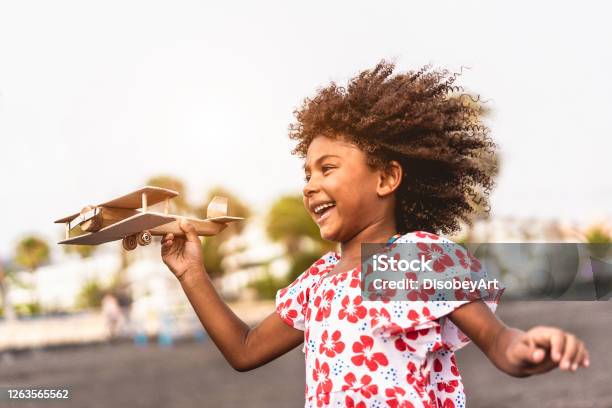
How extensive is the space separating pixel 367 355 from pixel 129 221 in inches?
30.6

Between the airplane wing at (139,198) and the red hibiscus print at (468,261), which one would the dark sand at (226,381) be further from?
the airplane wing at (139,198)

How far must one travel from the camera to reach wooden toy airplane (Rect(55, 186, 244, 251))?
2.53 m

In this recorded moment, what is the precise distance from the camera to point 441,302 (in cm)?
223

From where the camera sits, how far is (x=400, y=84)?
8.79 ft

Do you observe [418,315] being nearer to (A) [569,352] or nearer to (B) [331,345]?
(B) [331,345]

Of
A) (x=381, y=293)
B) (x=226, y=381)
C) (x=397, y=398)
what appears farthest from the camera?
(x=226, y=381)

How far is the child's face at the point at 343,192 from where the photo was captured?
250 cm

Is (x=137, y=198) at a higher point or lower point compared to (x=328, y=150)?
lower

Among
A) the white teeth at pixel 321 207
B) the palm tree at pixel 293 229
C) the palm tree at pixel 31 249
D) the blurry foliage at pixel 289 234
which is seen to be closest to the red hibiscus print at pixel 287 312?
the white teeth at pixel 321 207

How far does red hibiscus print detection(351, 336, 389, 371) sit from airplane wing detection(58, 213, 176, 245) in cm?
71

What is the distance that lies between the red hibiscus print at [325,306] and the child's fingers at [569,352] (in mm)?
799

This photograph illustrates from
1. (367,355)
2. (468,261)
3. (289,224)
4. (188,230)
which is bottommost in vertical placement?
(367,355)

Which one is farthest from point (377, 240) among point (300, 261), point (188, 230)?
point (300, 261)

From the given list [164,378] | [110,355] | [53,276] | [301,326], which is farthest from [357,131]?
[53,276]
